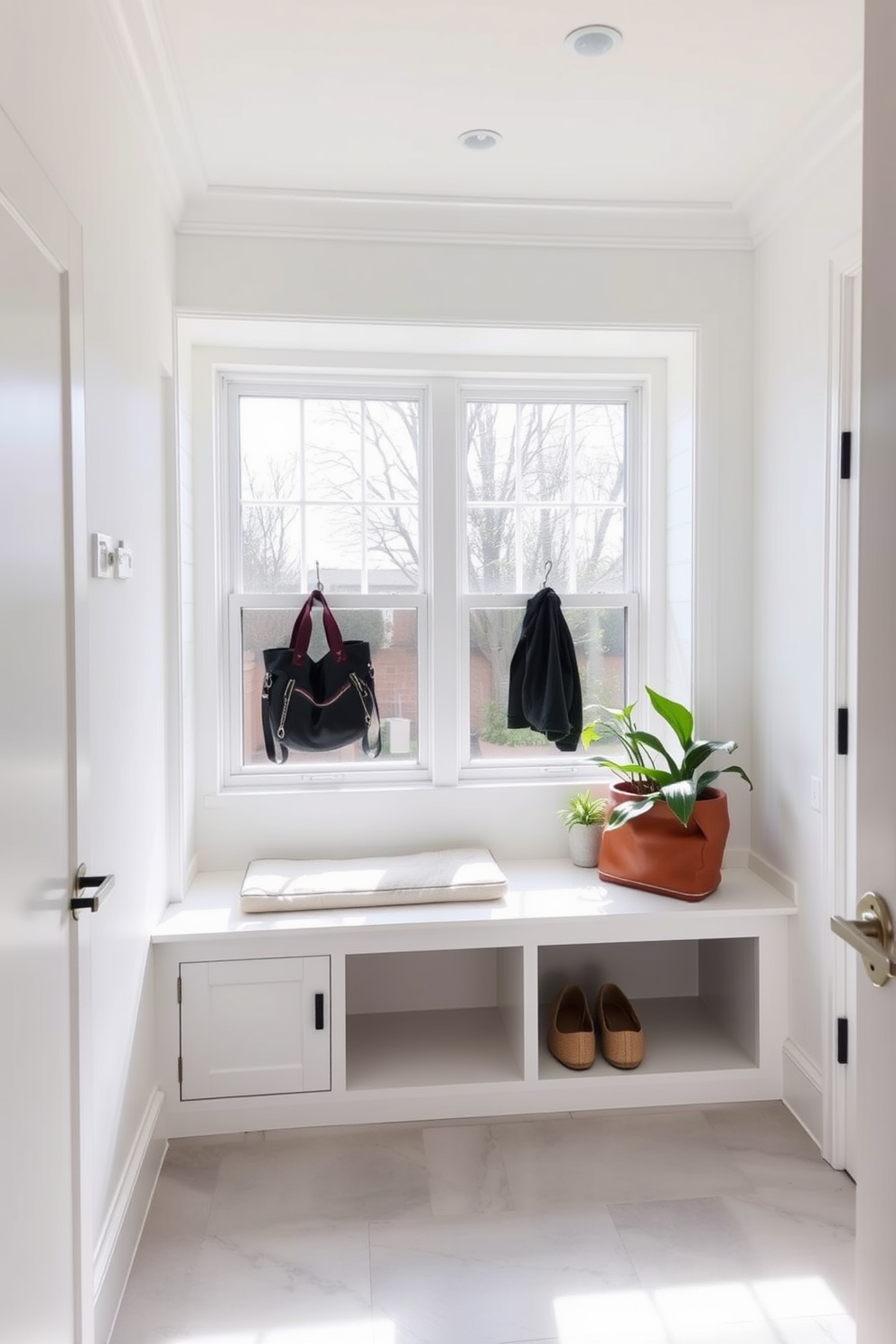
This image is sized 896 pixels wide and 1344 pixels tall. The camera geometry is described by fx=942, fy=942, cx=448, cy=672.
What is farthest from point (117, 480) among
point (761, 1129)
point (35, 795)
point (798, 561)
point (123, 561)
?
point (761, 1129)

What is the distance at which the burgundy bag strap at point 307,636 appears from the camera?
307 cm

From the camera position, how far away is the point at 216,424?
3.11 meters

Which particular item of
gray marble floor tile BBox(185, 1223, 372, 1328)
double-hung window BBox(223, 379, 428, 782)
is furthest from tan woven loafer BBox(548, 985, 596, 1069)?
double-hung window BBox(223, 379, 428, 782)

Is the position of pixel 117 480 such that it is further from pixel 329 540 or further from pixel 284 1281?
pixel 284 1281

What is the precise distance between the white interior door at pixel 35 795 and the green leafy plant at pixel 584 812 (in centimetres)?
186

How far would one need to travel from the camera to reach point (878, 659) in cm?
103

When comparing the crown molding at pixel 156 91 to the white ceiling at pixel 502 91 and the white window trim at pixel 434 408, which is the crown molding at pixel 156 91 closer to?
the white ceiling at pixel 502 91

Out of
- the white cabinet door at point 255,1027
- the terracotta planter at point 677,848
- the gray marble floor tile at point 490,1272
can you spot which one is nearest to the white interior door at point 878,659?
the gray marble floor tile at point 490,1272

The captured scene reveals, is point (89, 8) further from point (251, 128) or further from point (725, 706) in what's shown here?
point (725, 706)

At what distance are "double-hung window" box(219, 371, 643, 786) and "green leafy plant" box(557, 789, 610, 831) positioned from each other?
0.20 m

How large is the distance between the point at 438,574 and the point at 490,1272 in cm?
200

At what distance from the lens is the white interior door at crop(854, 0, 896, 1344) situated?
0.99m

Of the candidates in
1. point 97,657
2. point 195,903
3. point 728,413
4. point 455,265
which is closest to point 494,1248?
point 195,903

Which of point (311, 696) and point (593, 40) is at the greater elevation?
point (593, 40)
